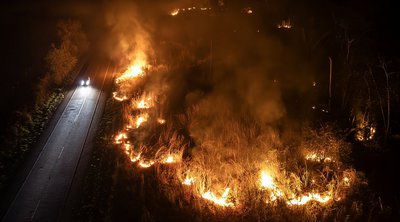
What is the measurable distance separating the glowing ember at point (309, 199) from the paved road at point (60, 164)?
28.5 ft

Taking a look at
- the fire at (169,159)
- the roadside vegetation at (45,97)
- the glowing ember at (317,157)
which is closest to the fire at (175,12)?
the roadside vegetation at (45,97)

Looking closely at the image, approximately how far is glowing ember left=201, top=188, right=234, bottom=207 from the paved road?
215 inches

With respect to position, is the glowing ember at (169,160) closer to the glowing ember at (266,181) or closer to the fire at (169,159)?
the fire at (169,159)

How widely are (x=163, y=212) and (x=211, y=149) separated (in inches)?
151

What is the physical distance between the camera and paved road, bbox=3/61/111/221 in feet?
43.3

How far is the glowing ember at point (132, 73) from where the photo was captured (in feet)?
79.9

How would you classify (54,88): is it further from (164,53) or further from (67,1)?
(67,1)

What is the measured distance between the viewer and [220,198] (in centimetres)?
1284

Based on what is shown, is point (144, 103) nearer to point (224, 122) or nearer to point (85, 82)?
point (224, 122)

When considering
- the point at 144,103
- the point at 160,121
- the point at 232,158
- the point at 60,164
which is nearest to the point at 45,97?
the point at 144,103

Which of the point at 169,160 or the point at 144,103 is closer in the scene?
the point at 169,160

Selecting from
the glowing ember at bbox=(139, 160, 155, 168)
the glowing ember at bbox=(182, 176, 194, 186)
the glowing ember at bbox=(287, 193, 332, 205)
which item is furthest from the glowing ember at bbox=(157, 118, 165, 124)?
the glowing ember at bbox=(287, 193, 332, 205)

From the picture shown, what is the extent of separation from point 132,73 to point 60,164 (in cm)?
1040

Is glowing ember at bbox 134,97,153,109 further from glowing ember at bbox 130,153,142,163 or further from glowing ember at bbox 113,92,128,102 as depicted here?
glowing ember at bbox 130,153,142,163
